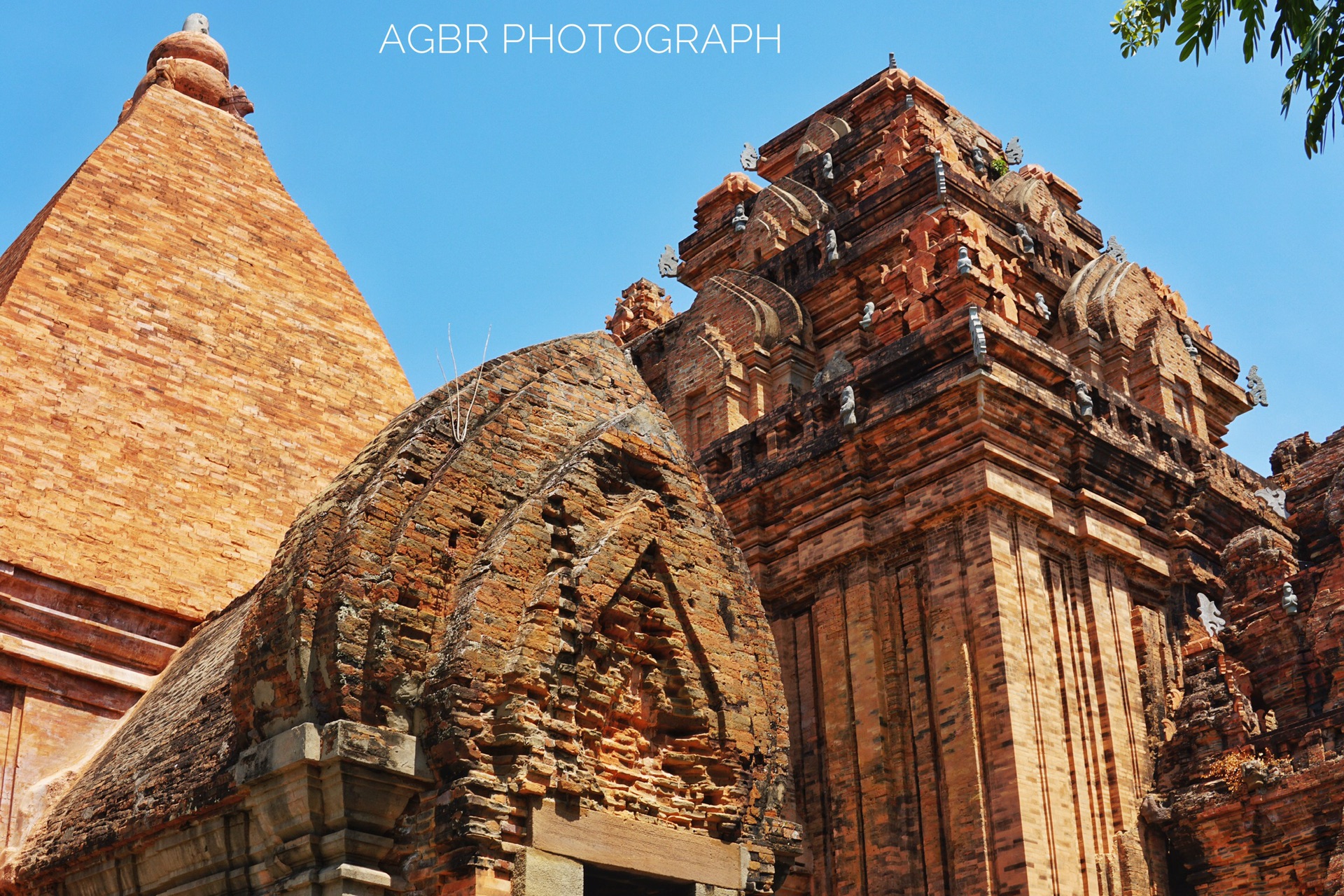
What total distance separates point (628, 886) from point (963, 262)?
1038 cm

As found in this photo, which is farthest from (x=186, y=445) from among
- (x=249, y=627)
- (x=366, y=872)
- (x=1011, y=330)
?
(x=1011, y=330)

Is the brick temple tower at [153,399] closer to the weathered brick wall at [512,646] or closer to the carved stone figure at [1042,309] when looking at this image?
the weathered brick wall at [512,646]

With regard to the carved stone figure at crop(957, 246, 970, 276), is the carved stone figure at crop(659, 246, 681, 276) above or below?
above

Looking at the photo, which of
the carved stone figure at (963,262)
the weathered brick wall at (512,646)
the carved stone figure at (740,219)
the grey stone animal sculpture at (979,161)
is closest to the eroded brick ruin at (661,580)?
the weathered brick wall at (512,646)

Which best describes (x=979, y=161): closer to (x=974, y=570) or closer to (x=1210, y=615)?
(x=1210, y=615)

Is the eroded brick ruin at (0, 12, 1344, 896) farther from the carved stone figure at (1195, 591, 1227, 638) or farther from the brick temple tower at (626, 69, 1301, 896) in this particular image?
the carved stone figure at (1195, 591, 1227, 638)

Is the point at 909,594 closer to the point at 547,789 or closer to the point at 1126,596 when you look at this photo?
the point at 1126,596

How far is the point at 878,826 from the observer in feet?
47.4

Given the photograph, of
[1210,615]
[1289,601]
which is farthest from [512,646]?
[1210,615]

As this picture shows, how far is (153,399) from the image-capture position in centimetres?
1289

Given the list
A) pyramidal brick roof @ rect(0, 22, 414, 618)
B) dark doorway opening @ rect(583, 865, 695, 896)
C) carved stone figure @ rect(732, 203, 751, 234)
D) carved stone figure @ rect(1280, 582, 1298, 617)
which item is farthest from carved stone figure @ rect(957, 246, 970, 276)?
dark doorway opening @ rect(583, 865, 695, 896)

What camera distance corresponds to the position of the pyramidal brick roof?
39.2ft

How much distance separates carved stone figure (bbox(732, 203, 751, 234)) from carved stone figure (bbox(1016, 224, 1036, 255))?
4.71m

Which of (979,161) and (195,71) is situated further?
(979,161)
